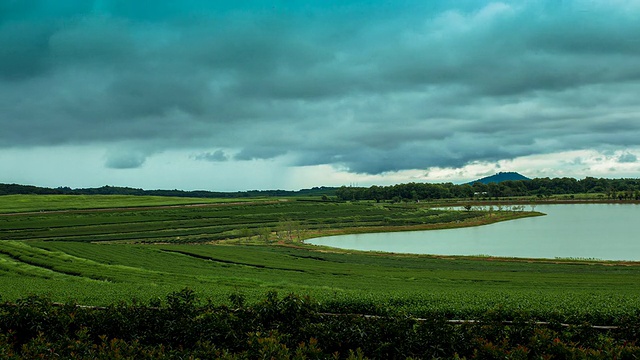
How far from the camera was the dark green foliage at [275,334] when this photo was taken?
1227cm

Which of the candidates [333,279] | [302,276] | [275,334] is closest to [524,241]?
[302,276]

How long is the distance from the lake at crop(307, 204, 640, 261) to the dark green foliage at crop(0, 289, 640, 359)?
200 ft

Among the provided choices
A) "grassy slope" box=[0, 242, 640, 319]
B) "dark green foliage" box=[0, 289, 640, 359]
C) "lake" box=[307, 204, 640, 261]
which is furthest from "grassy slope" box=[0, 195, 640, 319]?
→ "lake" box=[307, 204, 640, 261]

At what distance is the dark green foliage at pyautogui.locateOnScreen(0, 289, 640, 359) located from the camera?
1227cm

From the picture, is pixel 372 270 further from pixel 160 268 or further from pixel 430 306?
pixel 430 306

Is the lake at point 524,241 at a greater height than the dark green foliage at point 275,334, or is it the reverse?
the dark green foliage at point 275,334

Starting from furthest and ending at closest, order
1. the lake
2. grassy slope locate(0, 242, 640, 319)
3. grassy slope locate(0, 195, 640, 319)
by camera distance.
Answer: the lake → grassy slope locate(0, 195, 640, 319) → grassy slope locate(0, 242, 640, 319)

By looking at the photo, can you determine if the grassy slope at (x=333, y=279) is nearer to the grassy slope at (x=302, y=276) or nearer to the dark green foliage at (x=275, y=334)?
the grassy slope at (x=302, y=276)

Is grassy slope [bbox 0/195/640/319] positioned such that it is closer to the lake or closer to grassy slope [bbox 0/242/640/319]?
grassy slope [bbox 0/242/640/319]

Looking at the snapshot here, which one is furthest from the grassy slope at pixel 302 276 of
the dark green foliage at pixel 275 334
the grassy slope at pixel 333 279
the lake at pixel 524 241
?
the lake at pixel 524 241

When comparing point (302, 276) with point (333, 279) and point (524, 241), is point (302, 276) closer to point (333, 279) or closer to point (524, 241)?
point (333, 279)

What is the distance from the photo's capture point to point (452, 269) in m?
53.9

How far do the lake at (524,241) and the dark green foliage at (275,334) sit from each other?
60814mm

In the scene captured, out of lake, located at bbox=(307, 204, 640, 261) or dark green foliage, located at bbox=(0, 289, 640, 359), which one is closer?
dark green foliage, located at bbox=(0, 289, 640, 359)
